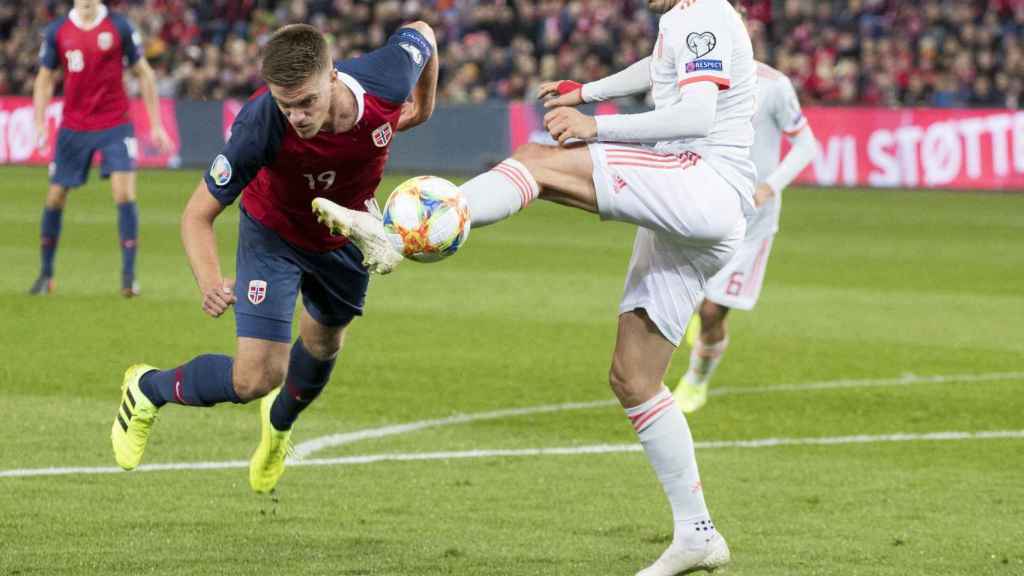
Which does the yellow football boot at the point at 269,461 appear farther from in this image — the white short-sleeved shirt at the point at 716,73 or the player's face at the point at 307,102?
the white short-sleeved shirt at the point at 716,73

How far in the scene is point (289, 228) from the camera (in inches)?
252

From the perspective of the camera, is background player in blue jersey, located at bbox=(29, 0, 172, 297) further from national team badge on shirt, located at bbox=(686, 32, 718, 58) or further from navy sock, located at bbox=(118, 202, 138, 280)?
national team badge on shirt, located at bbox=(686, 32, 718, 58)

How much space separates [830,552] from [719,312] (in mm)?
Result: 3666

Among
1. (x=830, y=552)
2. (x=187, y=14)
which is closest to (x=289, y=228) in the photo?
(x=830, y=552)

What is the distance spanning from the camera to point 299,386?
22.7ft

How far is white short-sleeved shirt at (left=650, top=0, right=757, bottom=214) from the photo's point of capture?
17.8 feet

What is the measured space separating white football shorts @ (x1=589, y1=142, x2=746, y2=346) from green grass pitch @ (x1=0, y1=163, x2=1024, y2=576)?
90 centimetres

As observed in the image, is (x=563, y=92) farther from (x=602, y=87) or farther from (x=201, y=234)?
(x=201, y=234)

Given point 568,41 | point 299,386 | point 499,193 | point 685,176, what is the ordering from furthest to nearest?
1. point 568,41
2. point 299,386
3. point 685,176
4. point 499,193

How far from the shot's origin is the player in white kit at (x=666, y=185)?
5176 millimetres

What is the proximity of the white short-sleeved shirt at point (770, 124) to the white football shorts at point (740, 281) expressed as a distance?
0.13 m

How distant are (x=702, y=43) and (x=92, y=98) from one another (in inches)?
348

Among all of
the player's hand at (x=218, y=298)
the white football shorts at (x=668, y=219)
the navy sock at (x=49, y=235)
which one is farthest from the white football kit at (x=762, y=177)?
the navy sock at (x=49, y=235)

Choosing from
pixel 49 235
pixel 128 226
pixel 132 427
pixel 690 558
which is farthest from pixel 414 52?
pixel 49 235
